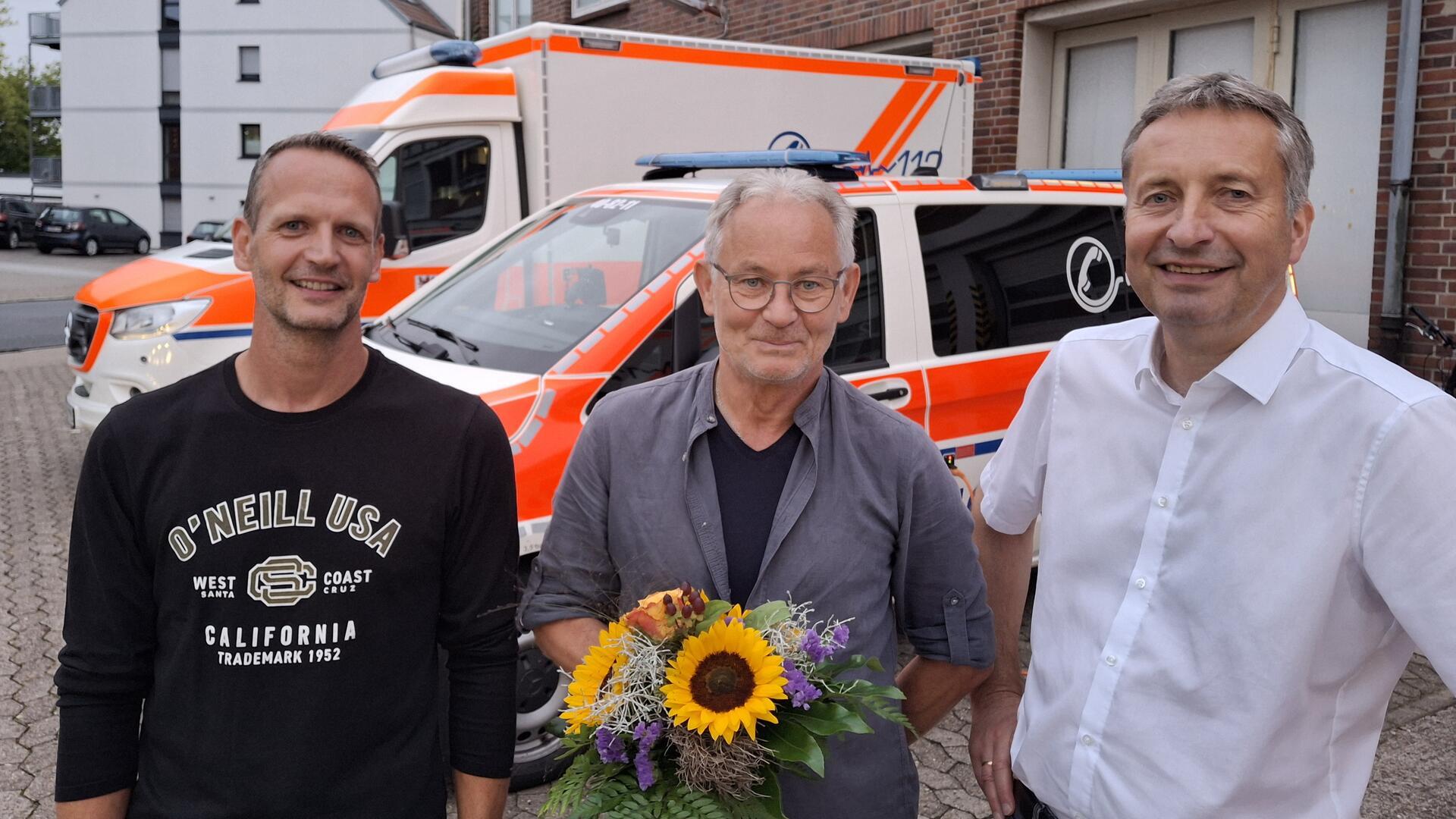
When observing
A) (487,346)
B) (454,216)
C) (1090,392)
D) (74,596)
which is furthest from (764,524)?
(454,216)

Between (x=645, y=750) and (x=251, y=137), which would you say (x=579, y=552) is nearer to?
(x=645, y=750)

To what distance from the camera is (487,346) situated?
163 inches

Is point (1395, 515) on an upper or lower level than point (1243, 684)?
upper

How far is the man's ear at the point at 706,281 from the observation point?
2.07 meters

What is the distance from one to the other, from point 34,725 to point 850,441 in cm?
387

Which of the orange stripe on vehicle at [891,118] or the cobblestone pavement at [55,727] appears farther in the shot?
the orange stripe on vehicle at [891,118]

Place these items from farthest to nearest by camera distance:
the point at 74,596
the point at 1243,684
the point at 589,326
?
the point at 589,326, the point at 74,596, the point at 1243,684

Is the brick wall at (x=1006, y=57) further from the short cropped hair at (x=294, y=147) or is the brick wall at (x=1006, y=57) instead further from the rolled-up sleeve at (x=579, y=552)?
the short cropped hair at (x=294, y=147)

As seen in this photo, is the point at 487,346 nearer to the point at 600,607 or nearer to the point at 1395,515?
the point at 600,607

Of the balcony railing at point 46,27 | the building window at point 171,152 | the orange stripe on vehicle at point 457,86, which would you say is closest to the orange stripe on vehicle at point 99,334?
the orange stripe on vehicle at point 457,86

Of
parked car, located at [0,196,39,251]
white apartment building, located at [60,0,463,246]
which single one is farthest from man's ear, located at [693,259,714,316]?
parked car, located at [0,196,39,251]

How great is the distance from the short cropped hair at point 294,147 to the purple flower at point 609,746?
3.26ft

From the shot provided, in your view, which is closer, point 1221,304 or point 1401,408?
point 1401,408

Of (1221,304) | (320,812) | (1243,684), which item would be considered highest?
(1221,304)
